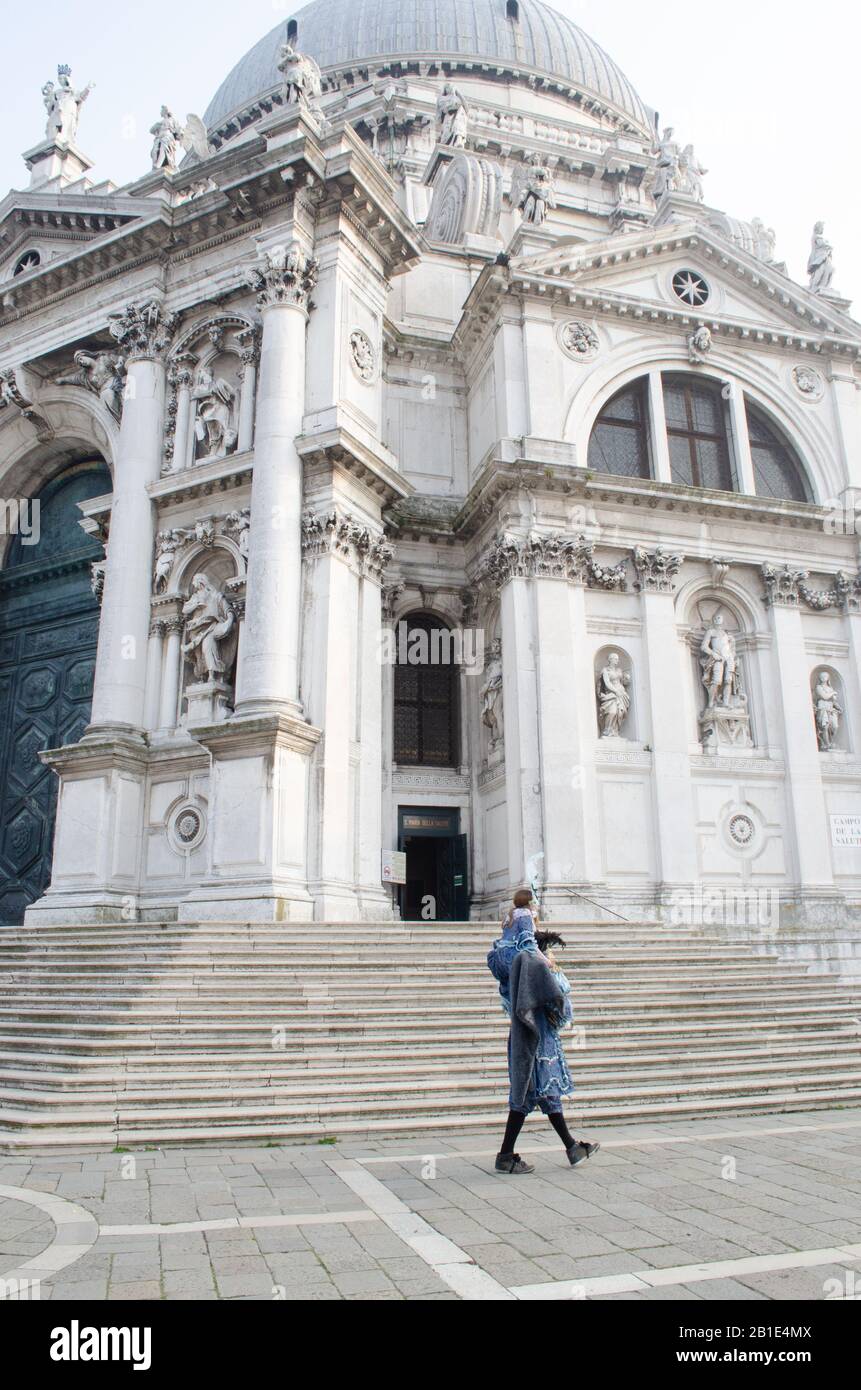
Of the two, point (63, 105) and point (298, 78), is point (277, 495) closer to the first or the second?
point (298, 78)

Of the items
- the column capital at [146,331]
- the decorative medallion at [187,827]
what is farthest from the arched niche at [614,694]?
the column capital at [146,331]

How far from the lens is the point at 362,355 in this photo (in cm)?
2189

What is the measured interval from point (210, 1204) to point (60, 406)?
70.4 ft

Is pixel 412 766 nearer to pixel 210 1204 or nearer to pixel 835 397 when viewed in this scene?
pixel 835 397

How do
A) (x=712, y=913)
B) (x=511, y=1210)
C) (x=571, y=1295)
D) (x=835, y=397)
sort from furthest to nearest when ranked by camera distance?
(x=835, y=397) < (x=712, y=913) < (x=511, y=1210) < (x=571, y=1295)

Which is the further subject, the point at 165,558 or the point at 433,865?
the point at 433,865

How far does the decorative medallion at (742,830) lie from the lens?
2205 cm

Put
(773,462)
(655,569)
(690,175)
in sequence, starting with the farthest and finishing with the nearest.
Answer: (690,175)
(773,462)
(655,569)

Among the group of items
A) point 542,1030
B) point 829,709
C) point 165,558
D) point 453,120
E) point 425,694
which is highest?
point 453,120

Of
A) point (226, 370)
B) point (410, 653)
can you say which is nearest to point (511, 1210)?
point (410, 653)

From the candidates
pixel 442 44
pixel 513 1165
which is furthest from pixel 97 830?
pixel 442 44

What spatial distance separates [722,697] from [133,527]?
12997mm

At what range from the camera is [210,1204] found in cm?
710

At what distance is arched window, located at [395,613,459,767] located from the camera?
23.4 m
